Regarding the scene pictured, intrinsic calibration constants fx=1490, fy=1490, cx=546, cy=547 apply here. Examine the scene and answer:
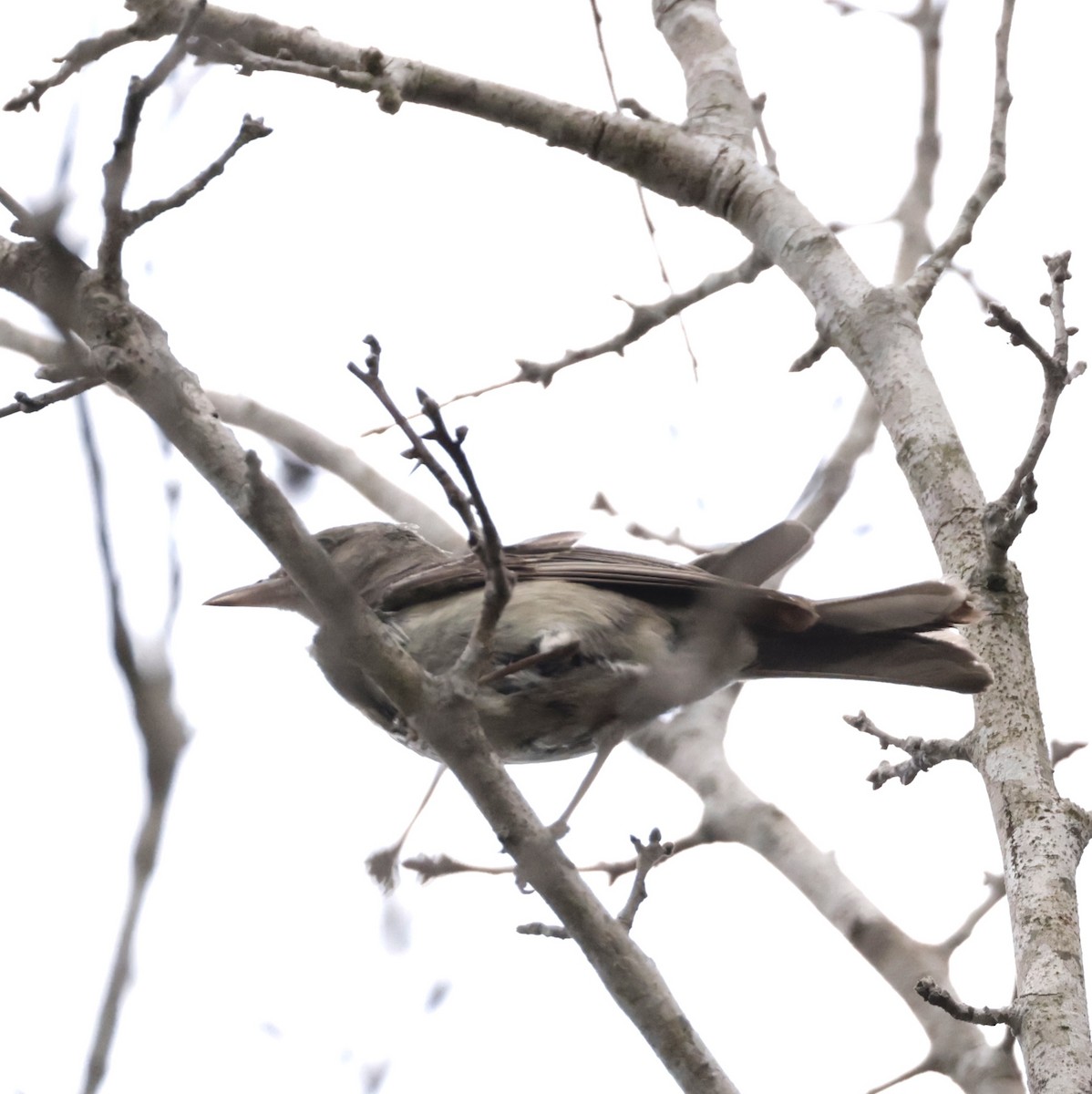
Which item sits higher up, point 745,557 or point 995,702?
point 745,557

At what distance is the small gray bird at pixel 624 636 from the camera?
4.05 metres

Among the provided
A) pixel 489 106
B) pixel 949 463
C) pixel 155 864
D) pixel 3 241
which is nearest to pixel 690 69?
pixel 489 106

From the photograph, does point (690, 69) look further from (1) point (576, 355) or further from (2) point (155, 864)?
(2) point (155, 864)

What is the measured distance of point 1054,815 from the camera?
2965 millimetres

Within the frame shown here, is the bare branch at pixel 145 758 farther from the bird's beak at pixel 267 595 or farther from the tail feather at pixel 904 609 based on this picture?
the bird's beak at pixel 267 595

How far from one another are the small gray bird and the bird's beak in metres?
0.36

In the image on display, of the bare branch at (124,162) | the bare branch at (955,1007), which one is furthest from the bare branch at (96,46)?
the bare branch at (955,1007)

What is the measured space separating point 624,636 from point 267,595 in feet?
4.16

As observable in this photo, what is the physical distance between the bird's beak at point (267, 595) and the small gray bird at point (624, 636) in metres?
0.36

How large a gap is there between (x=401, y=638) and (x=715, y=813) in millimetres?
1161

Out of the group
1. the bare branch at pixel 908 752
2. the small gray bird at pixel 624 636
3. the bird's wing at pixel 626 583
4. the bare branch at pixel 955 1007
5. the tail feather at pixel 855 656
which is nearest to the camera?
the bare branch at pixel 955 1007

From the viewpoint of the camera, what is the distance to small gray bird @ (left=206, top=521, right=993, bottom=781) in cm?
405

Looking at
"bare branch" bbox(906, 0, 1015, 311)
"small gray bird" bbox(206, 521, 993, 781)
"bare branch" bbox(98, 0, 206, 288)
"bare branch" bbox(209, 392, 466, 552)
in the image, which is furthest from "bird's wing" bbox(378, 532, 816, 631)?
"bare branch" bbox(98, 0, 206, 288)

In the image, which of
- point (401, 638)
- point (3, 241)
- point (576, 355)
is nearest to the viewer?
point (3, 241)
